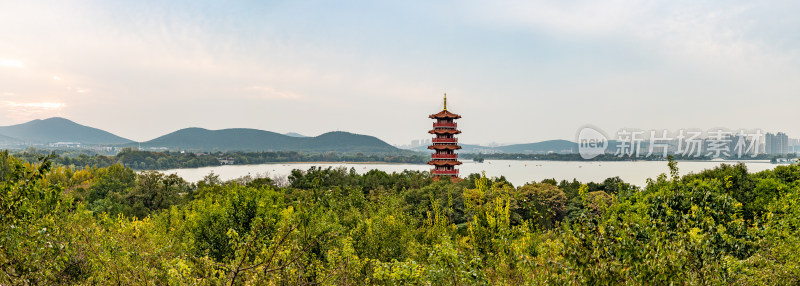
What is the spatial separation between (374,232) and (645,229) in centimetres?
808

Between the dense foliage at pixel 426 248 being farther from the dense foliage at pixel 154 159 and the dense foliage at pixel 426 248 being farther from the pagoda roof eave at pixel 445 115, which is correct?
the dense foliage at pixel 154 159

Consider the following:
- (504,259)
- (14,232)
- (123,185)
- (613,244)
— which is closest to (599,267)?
(613,244)

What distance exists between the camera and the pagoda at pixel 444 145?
43.7m

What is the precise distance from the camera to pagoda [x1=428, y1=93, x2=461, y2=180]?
1720 inches

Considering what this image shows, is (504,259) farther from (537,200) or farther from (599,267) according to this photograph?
(537,200)

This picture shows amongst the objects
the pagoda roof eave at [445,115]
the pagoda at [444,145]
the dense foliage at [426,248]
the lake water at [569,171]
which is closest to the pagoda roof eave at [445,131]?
the pagoda at [444,145]

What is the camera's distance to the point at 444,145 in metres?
43.8

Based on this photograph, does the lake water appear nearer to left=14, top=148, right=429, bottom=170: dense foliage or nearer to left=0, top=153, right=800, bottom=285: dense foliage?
left=14, top=148, right=429, bottom=170: dense foliage

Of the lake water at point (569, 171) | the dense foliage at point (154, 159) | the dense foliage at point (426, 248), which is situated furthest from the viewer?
the dense foliage at point (154, 159)

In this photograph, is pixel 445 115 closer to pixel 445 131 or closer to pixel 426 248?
pixel 445 131

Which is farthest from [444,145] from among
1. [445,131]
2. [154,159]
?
[154,159]

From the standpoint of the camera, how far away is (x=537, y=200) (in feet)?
96.3

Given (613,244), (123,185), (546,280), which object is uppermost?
(613,244)

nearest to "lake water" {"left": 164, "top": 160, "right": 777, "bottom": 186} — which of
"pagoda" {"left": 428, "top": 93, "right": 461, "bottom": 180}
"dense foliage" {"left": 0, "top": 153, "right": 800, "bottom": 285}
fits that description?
"pagoda" {"left": 428, "top": 93, "right": 461, "bottom": 180}
